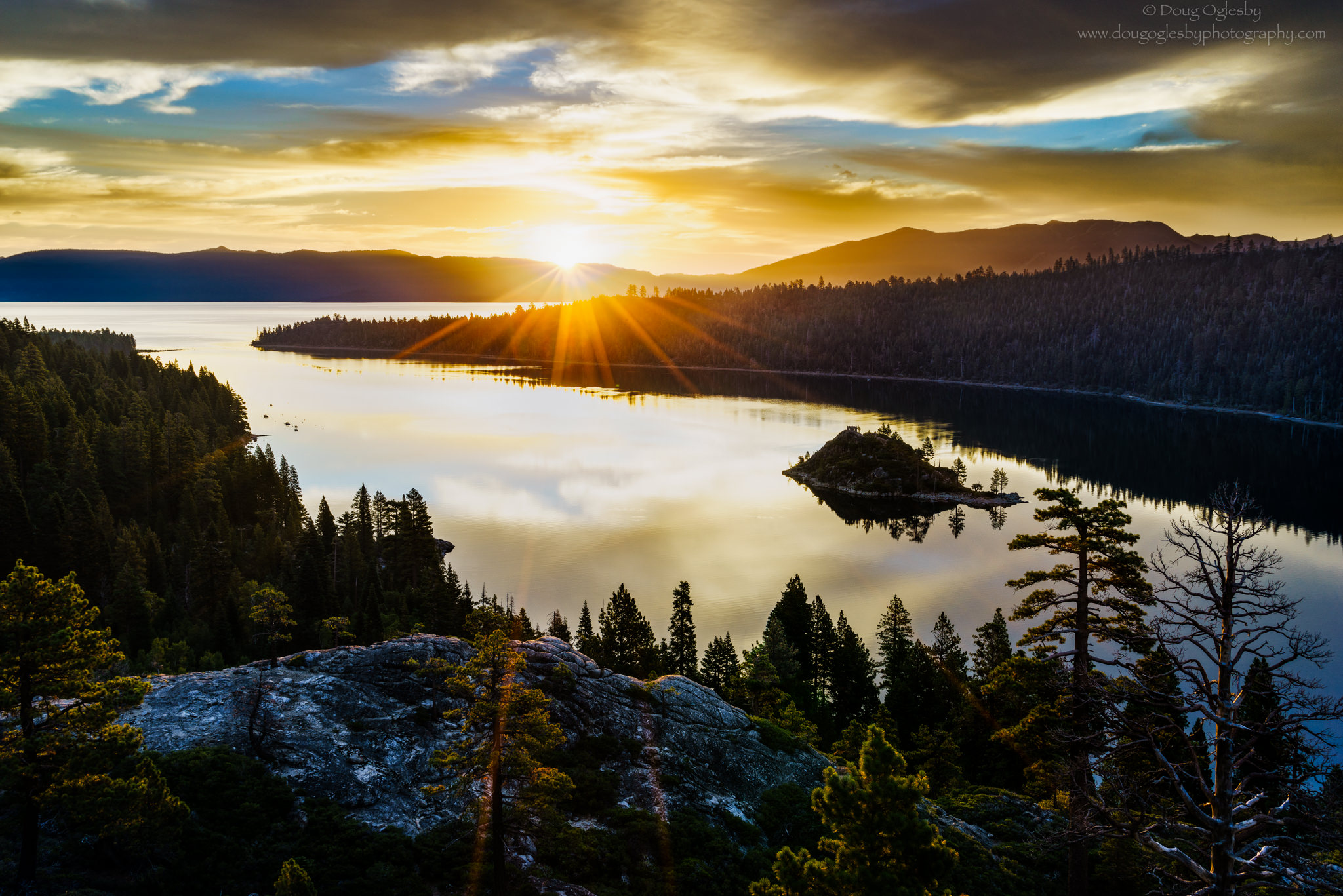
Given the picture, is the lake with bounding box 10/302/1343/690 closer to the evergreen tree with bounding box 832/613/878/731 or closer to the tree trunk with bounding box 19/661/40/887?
the evergreen tree with bounding box 832/613/878/731

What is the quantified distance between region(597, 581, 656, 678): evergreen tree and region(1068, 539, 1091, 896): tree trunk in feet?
123

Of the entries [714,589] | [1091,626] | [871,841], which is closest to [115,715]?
[871,841]

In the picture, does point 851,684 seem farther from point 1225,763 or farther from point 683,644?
point 1225,763

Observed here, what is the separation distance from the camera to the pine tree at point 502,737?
70.2 feet

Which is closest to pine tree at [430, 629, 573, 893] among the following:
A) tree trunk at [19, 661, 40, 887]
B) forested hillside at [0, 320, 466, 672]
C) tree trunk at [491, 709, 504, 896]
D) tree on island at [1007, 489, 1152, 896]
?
tree trunk at [491, 709, 504, 896]

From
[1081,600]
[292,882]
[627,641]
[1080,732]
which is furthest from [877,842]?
[627,641]

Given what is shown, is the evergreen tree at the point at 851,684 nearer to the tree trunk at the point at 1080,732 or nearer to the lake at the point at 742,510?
the lake at the point at 742,510

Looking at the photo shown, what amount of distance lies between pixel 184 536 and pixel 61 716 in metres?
84.2

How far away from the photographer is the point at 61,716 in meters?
19.7

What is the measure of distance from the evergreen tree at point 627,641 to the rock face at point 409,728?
937 inches

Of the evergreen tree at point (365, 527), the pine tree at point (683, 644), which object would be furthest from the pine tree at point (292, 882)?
the evergreen tree at point (365, 527)

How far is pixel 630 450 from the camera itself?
173750 millimetres

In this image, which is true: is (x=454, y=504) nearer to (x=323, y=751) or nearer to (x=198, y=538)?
(x=198, y=538)

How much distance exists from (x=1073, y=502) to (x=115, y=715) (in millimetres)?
29250
